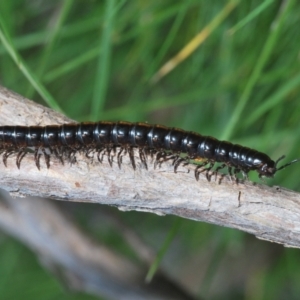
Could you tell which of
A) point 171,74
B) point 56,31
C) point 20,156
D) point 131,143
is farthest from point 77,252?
point 171,74

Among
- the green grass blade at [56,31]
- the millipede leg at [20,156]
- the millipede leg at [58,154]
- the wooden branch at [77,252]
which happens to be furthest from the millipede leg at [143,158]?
the wooden branch at [77,252]

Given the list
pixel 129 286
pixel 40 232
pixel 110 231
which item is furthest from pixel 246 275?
pixel 40 232

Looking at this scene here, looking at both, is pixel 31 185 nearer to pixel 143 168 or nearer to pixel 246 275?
pixel 143 168

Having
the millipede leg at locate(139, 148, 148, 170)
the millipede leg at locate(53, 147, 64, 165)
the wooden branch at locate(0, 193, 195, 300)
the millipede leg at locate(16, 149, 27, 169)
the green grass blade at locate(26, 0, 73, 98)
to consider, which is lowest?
the wooden branch at locate(0, 193, 195, 300)

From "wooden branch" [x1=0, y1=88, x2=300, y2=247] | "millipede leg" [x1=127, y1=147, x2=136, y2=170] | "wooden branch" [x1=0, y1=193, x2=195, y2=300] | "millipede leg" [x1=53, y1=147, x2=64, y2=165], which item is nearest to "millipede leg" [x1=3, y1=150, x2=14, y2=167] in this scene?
"wooden branch" [x1=0, y1=88, x2=300, y2=247]

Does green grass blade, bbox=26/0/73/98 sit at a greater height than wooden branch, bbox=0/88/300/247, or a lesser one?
greater

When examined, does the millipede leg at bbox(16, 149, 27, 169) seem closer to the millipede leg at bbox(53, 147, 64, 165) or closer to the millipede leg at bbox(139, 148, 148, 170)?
the millipede leg at bbox(53, 147, 64, 165)
